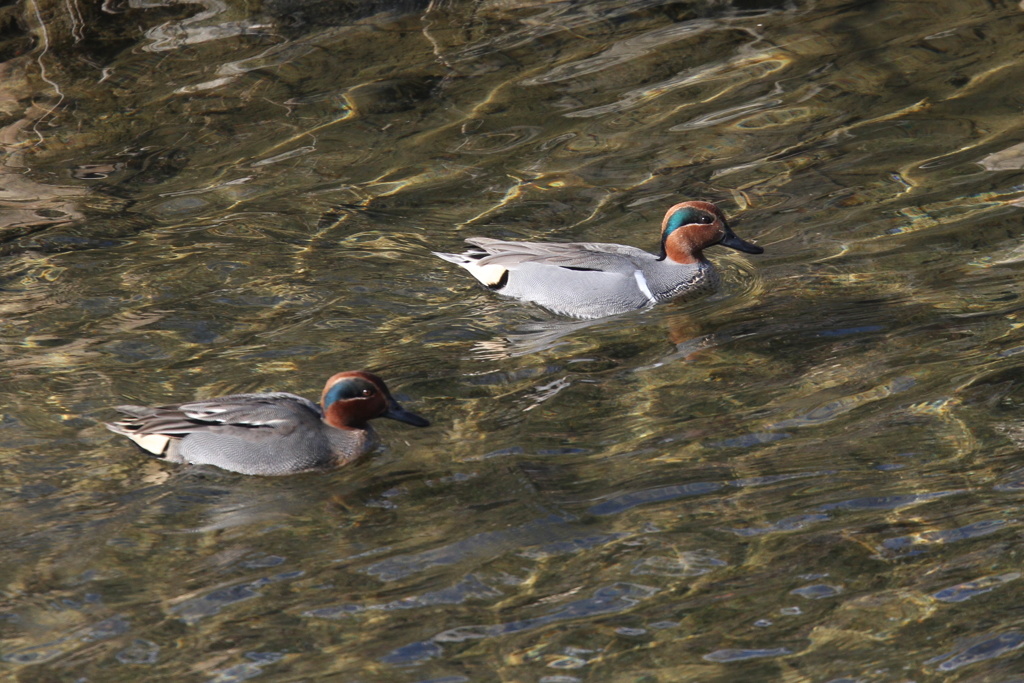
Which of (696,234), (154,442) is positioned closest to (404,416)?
(154,442)

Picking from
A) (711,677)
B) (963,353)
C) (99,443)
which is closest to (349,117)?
(99,443)

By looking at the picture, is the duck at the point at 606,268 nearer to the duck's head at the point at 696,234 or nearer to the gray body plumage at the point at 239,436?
the duck's head at the point at 696,234

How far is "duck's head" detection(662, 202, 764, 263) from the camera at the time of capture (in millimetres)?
8852

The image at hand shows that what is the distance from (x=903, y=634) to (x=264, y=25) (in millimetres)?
9579

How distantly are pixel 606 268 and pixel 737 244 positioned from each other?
40.7 inches

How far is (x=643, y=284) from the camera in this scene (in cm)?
862

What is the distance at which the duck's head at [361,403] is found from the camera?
6664 mm

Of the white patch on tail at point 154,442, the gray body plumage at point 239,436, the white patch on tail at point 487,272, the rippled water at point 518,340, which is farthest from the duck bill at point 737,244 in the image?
the white patch on tail at point 154,442

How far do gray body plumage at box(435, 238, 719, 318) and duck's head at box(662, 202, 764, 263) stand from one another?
0.08 meters

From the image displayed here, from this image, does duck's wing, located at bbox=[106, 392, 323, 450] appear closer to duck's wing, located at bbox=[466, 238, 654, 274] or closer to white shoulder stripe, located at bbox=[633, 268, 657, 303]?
duck's wing, located at bbox=[466, 238, 654, 274]

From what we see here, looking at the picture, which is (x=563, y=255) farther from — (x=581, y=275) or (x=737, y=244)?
(x=737, y=244)

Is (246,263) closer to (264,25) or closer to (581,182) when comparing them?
(581,182)

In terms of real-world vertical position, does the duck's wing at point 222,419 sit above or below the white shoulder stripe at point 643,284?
above

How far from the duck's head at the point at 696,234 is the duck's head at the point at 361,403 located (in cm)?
294
